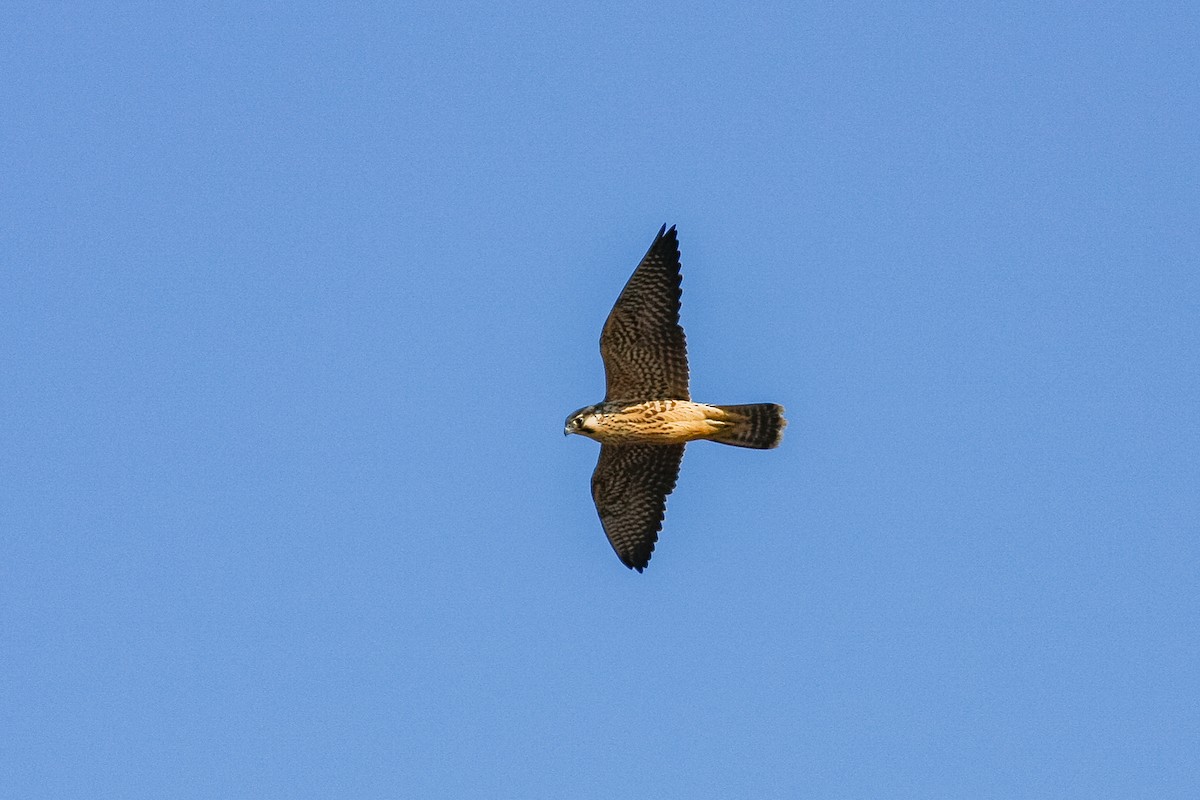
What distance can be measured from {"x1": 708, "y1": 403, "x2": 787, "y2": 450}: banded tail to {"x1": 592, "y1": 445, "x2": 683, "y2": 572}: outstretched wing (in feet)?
2.66

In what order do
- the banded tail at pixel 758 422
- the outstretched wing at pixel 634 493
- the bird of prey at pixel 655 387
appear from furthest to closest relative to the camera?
the outstretched wing at pixel 634 493 → the banded tail at pixel 758 422 → the bird of prey at pixel 655 387

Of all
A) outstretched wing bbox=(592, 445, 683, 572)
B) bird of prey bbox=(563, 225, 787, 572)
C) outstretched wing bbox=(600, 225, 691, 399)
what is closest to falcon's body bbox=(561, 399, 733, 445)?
bird of prey bbox=(563, 225, 787, 572)

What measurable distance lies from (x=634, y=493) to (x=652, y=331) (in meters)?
1.75

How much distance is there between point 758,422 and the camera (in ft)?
60.3

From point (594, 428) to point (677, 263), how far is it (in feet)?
5.19

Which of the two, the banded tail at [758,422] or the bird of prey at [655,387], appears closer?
the bird of prey at [655,387]

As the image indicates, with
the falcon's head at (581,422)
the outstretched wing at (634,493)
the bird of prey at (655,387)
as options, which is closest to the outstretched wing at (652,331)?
the bird of prey at (655,387)

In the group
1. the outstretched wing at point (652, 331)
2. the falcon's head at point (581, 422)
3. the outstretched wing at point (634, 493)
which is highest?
the outstretched wing at point (652, 331)

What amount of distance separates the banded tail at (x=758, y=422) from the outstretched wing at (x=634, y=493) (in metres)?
0.81

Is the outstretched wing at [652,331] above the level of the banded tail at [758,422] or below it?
above

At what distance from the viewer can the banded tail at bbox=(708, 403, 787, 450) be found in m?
18.4

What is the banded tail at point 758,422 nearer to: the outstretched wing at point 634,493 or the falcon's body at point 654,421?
the falcon's body at point 654,421

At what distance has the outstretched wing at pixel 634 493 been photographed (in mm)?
19031

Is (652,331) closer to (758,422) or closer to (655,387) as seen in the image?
(655,387)
